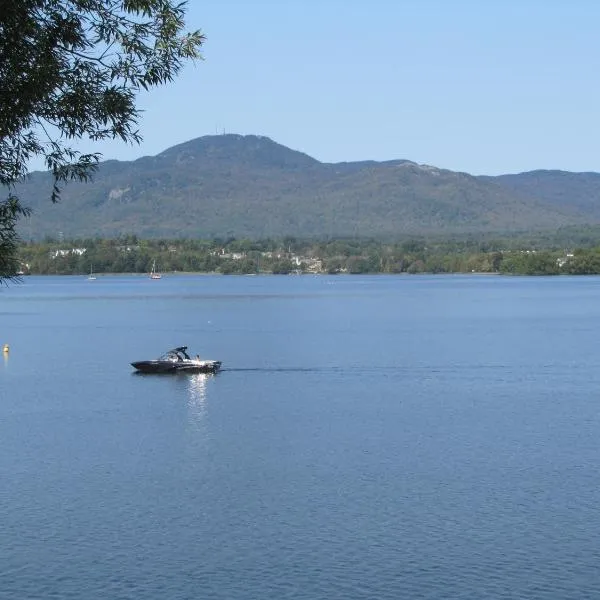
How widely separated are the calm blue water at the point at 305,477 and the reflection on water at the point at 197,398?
0.21 meters

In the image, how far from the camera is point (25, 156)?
1923 centimetres

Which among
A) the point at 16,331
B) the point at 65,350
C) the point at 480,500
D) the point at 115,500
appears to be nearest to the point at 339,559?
the point at 480,500

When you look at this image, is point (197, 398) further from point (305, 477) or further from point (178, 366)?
point (305, 477)

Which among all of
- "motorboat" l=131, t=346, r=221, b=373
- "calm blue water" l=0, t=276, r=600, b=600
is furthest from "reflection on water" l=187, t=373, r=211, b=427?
"motorboat" l=131, t=346, r=221, b=373

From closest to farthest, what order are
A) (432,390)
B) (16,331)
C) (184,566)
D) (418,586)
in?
1. (418,586)
2. (184,566)
3. (432,390)
4. (16,331)

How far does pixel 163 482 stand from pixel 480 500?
11.8 meters

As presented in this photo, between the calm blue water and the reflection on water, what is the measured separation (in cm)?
21

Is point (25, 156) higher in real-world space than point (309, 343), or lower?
higher

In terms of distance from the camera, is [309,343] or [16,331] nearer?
[309,343]

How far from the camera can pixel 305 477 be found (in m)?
42.7

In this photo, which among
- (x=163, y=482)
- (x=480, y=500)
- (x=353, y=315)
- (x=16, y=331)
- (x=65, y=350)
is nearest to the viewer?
(x=480, y=500)

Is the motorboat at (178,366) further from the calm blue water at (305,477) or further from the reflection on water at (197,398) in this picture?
the calm blue water at (305,477)

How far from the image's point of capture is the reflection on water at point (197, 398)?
58781 millimetres

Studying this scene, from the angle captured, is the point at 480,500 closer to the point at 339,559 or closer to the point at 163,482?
the point at 339,559
